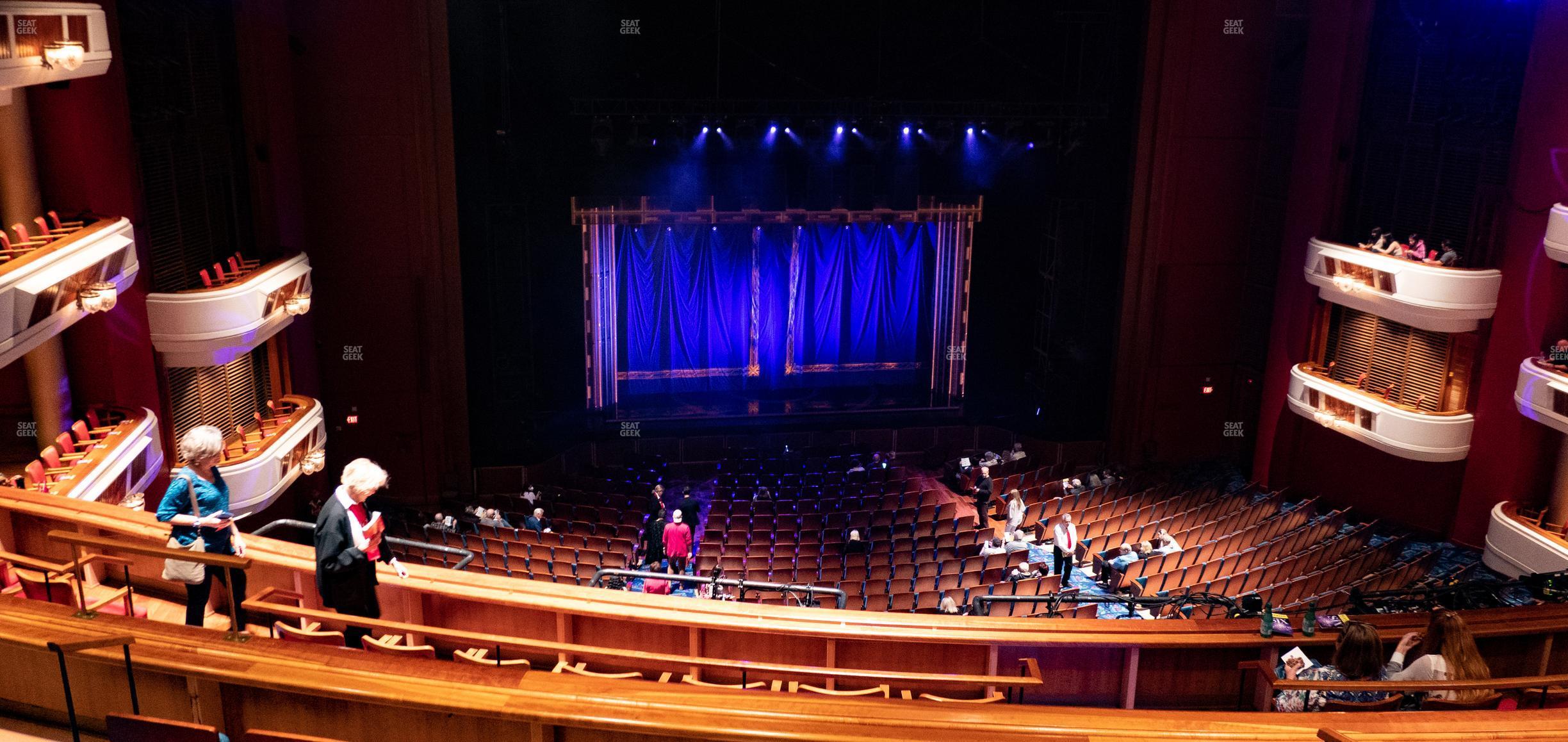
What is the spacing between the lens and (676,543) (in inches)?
437

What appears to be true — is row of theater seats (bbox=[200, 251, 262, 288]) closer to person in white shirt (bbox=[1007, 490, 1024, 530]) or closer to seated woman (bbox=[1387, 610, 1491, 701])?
person in white shirt (bbox=[1007, 490, 1024, 530])

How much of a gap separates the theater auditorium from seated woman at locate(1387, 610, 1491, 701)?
17 mm

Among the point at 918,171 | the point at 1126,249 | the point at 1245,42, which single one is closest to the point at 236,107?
the point at 918,171

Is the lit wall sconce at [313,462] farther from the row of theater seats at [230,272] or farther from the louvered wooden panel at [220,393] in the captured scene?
the row of theater seats at [230,272]

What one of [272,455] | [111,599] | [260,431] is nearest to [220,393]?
[260,431]

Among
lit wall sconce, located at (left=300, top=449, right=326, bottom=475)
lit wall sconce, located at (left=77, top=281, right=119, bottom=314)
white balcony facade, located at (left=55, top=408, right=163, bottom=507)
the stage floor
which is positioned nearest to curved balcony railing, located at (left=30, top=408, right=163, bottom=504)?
white balcony facade, located at (left=55, top=408, right=163, bottom=507)

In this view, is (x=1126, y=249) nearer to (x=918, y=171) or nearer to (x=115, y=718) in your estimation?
(x=918, y=171)

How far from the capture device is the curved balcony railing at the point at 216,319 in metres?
10.4

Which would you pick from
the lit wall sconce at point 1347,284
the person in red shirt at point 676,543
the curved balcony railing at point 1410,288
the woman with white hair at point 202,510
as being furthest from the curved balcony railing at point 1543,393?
the woman with white hair at point 202,510

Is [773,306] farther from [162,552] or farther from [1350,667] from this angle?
[162,552]

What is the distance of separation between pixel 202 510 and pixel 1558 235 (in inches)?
487

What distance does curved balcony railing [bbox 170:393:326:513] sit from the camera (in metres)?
10.5

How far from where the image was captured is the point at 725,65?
15156 mm

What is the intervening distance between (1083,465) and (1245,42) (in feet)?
21.0
